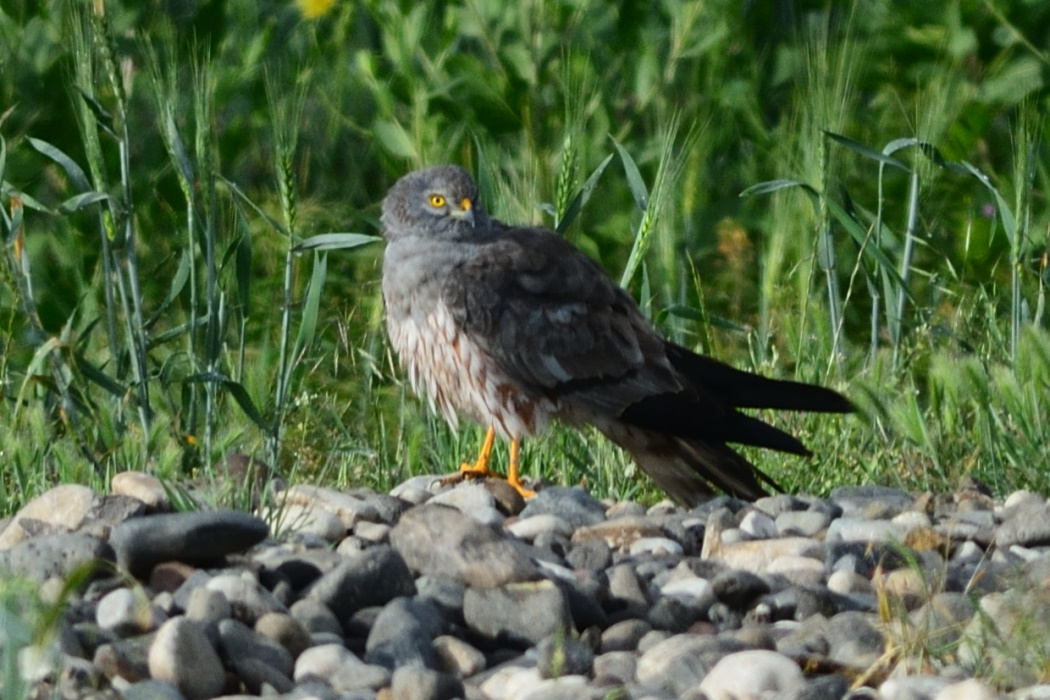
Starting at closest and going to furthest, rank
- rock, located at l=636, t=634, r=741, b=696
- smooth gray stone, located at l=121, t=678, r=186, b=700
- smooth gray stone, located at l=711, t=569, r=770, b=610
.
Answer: smooth gray stone, located at l=121, t=678, r=186, b=700
rock, located at l=636, t=634, r=741, b=696
smooth gray stone, located at l=711, t=569, r=770, b=610

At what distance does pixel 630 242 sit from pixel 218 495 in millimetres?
3969

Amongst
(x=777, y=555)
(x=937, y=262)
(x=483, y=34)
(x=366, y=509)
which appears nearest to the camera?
(x=777, y=555)

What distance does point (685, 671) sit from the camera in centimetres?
320

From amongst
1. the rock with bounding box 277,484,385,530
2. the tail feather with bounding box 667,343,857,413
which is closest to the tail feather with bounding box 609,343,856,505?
the tail feather with bounding box 667,343,857,413

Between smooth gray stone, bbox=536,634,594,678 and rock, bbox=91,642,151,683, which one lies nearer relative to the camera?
rock, bbox=91,642,151,683

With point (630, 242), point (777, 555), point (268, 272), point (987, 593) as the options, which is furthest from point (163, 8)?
point (987, 593)

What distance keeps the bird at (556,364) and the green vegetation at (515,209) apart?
166 millimetres

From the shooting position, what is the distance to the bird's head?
5.94 meters

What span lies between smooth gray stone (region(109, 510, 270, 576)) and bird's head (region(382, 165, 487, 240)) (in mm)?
2428

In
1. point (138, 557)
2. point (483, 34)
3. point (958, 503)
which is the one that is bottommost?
point (958, 503)

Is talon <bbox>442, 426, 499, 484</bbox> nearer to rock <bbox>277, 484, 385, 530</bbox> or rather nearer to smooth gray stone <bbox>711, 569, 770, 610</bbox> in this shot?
rock <bbox>277, 484, 385, 530</bbox>

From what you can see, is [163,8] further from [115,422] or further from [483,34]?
[115,422]

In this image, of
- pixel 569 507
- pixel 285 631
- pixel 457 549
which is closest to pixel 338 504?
pixel 569 507

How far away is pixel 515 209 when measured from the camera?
20.0 feet
